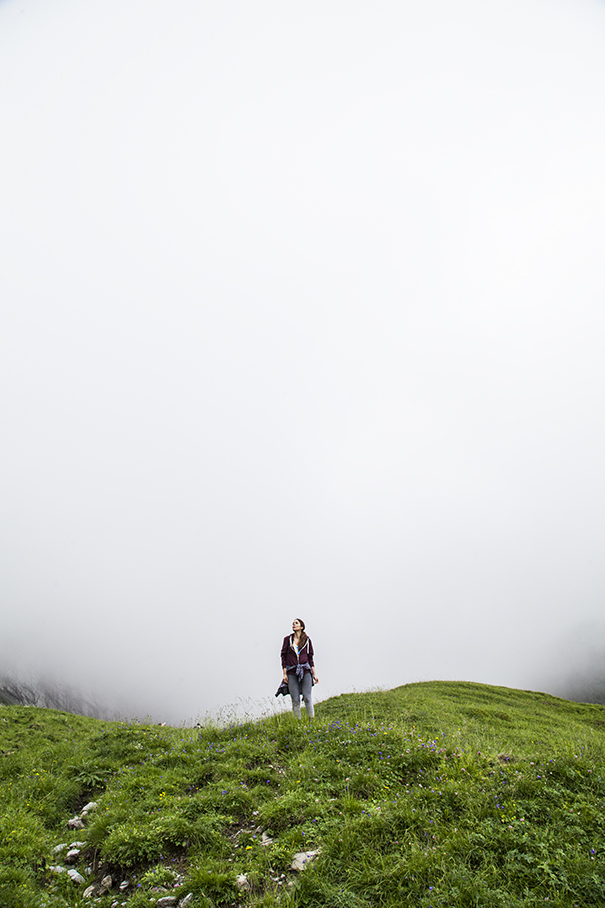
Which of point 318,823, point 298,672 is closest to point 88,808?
point 318,823

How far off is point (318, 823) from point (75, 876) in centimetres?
434

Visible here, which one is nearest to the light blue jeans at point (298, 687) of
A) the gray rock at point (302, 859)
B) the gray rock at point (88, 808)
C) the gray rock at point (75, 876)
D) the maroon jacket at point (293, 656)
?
the maroon jacket at point (293, 656)

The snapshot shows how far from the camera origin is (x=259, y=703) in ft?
51.7

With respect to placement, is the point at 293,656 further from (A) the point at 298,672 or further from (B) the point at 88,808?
(B) the point at 88,808

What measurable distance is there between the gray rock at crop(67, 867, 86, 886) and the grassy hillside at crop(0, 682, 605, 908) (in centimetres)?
7

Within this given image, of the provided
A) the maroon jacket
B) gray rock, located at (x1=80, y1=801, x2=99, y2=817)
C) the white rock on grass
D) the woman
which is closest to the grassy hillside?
the white rock on grass

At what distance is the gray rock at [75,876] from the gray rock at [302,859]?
12.3ft

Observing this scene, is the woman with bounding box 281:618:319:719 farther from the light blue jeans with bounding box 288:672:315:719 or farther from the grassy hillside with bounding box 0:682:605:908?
the grassy hillside with bounding box 0:682:605:908

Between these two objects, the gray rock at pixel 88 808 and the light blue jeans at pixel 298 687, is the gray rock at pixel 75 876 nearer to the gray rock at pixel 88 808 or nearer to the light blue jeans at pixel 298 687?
the gray rock at pixel 88 808

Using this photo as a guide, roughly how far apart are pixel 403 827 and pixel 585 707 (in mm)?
46365

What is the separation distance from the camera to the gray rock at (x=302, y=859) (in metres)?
6.74

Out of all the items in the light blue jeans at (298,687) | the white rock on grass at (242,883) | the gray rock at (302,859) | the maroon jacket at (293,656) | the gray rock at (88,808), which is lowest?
the white rock on grass at (242,883)

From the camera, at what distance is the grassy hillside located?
20.1 feet

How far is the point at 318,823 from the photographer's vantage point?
7746mm
